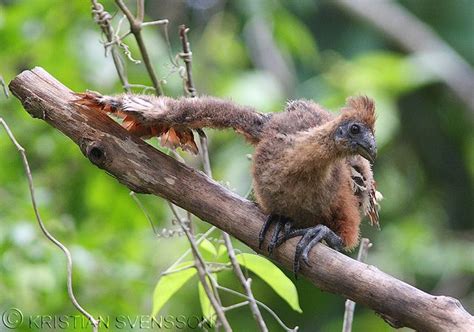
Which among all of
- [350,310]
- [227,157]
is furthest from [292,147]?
[227,157]

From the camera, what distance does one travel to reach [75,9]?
13.1 ft

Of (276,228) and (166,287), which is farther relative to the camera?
(166,287)

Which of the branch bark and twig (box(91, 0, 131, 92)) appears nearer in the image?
the branch bark

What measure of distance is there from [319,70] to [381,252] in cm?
142

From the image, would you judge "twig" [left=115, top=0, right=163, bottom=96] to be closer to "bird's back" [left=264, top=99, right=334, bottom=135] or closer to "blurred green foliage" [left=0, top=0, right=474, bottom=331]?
"blurred green foliage" [left=0, top=0, right=474, bottom=331]

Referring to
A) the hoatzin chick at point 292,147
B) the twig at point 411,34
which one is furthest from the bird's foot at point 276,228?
the twig at point 411,34

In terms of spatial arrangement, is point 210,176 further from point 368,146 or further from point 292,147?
point 368,146

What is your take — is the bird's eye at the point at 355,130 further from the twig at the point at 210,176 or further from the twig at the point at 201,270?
the twig at the point at 201,270

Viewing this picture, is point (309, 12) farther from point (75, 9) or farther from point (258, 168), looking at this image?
point (258, 168)

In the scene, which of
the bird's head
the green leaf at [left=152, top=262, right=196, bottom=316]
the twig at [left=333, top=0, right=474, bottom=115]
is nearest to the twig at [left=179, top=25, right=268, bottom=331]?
the green leaf at [left=152, top=262, right=196, bottom=316]

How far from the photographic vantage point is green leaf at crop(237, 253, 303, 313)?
8.38ft

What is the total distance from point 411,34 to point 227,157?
8.59 ft

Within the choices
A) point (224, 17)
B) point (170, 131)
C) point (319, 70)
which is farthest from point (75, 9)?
point (319, 70)

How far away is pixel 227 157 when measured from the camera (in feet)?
15.6
